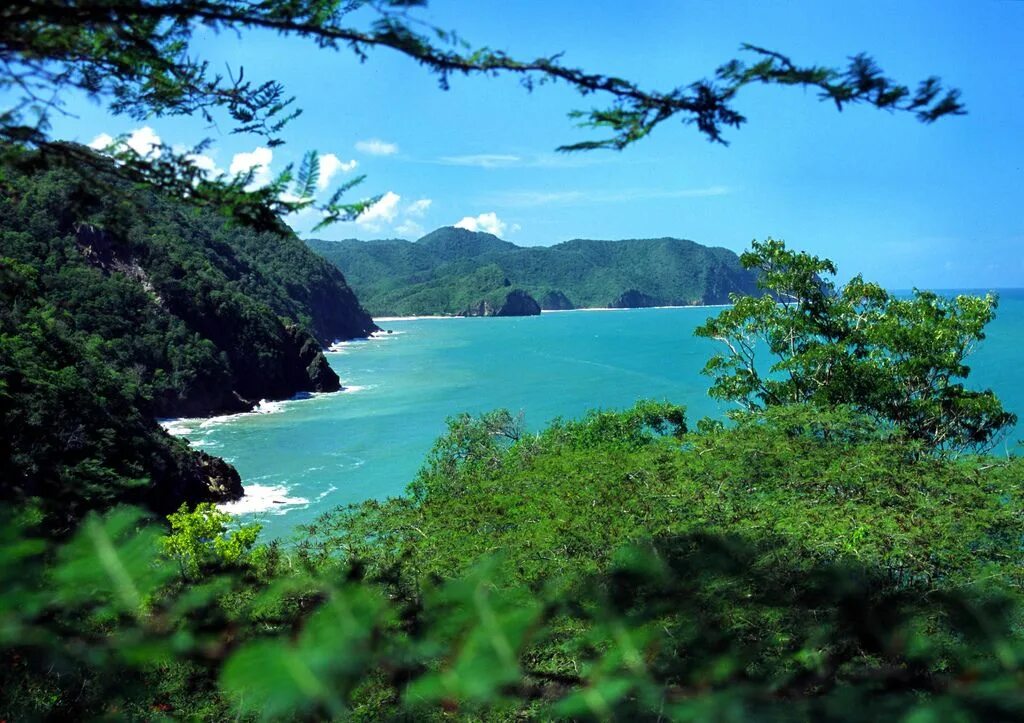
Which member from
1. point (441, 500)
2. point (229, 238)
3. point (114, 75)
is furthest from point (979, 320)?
point (229, 238)

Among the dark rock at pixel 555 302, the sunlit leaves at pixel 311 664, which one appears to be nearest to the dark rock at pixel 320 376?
the sunlit leaves at pixel 311 664

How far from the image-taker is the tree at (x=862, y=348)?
13688 millimetres

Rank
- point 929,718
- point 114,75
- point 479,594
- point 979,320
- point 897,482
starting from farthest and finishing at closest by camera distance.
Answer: point 979,320 → point 897,482 → point 114,75 → point 479,594 → point 929,718

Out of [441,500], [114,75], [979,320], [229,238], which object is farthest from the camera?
[229,238]

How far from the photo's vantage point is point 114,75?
2.75 meters

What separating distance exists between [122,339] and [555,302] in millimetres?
136001

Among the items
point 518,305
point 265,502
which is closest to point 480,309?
point 518,305

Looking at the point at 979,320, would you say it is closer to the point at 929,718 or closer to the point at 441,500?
the point at 441,500

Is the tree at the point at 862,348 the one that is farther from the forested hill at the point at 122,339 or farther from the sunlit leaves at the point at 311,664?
the sunlit leaves at the point at 311,664

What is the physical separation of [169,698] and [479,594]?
6.67ft

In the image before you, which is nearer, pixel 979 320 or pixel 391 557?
pixel 391 557

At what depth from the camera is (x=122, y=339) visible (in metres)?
43.3

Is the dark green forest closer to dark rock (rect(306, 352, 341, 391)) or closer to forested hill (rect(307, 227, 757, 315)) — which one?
dark rock (rect(306, 352, 341, 391))

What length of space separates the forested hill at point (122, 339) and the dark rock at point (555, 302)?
92.5m
